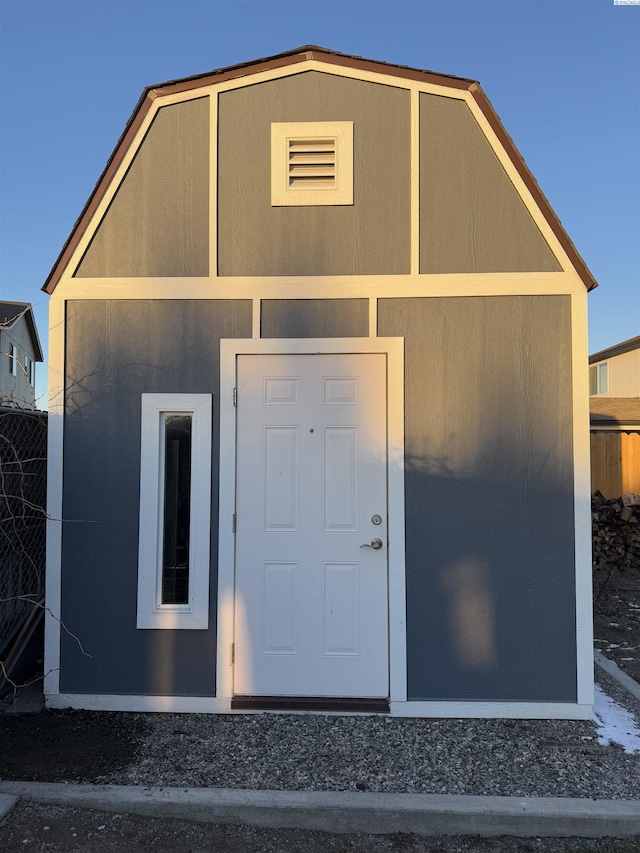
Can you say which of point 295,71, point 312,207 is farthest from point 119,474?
point 295,71

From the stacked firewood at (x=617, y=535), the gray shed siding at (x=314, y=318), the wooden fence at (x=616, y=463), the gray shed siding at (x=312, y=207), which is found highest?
the gray shed siding at (x=312, y=207)

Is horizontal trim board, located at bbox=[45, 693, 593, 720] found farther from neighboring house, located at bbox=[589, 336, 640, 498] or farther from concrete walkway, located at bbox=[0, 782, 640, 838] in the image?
neighboring house, located at bbox=[589, 336, 640, 498]

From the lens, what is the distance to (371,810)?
9.68ft

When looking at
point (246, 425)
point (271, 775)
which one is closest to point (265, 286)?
point (246, 425)

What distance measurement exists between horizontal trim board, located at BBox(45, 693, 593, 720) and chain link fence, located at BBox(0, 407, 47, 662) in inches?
29.2

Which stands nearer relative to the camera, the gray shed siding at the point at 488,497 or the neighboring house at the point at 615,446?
the gray shed siding at the point at 488,497

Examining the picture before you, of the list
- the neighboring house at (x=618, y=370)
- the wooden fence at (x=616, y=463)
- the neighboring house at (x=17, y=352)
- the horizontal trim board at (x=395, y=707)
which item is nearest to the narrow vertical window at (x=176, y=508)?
the horizontal trim board at (x=395, y=707)

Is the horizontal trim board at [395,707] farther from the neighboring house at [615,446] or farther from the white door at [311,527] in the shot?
the neighboring house at [615,446]

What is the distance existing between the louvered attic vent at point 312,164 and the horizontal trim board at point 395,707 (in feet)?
11.7

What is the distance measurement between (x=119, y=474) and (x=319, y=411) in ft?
4.94

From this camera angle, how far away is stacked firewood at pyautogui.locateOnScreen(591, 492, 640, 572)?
7.78 m

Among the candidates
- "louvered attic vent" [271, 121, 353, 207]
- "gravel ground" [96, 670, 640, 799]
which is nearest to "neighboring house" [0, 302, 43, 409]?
"louvered attic vent" [271, 121, 353, 207]

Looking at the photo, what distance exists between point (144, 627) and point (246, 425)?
1.58m

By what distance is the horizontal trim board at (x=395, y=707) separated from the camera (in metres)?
4.00
